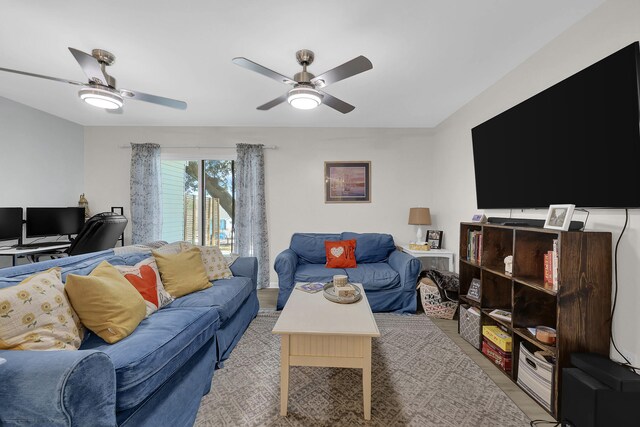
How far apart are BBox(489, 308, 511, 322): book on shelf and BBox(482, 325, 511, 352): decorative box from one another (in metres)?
0.13

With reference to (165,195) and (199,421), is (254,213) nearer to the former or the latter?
(165,195)

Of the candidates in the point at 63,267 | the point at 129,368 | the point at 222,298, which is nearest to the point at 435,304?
the point at 222,298

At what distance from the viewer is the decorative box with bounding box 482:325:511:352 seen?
194cm

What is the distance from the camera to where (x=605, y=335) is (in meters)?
1.50

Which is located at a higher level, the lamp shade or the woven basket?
the lamp shade

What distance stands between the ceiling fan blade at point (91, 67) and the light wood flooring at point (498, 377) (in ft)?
11.8

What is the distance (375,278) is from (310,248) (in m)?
1.02

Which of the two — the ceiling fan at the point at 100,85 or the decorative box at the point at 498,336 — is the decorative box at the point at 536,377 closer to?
the decorative box at the point at 498,336

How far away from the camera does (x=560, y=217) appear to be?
165 centimetres

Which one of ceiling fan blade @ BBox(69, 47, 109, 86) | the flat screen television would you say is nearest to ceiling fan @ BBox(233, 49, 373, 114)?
ceiling fan blade @ BBox(69, 47, 109, 86)

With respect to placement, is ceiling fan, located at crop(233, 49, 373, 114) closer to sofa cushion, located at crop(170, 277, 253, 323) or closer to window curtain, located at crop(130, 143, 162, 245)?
sofa cushion, located at crop(170, 277, 253, 323)

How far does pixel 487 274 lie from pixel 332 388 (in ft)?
→ 5.40

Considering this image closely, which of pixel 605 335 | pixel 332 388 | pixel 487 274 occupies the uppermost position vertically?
pixel 487 274

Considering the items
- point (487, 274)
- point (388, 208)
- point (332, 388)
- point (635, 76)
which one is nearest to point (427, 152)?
point (388, 208)
